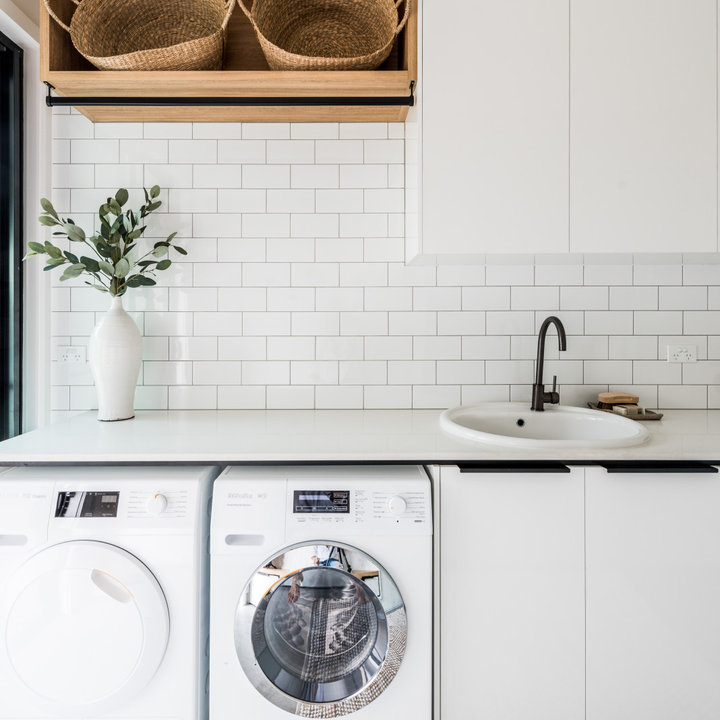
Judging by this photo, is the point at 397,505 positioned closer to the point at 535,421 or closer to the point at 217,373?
the point at 535,421

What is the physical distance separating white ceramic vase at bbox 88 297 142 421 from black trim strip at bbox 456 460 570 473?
1.22 metres

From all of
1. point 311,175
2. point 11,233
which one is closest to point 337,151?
point 311,175

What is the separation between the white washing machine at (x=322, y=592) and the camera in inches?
49.5

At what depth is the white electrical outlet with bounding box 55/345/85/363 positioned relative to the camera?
198 cm

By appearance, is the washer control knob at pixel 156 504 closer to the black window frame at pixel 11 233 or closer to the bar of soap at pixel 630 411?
the black window frame at pixel 11 233

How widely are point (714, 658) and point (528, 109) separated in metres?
1.71

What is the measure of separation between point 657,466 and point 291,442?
3.42 feet

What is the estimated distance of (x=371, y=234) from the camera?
1975mm

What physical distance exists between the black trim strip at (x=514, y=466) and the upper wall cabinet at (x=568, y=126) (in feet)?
2.25

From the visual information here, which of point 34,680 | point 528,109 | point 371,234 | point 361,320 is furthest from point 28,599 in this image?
point 528,109

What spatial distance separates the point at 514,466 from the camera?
1342 millimetres

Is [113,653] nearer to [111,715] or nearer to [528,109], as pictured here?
[111,715]

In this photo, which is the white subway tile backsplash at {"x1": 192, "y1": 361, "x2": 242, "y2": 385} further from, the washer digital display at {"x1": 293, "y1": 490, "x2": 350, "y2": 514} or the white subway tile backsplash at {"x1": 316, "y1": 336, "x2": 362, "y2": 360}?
the washer digital display at {"x1": 293, "y1": 490, "x2": 350, "y2": 514}

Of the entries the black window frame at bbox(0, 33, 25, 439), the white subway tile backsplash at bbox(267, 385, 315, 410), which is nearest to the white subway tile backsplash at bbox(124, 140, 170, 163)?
the black window frame at bbox(0, 33, 25, 439)
